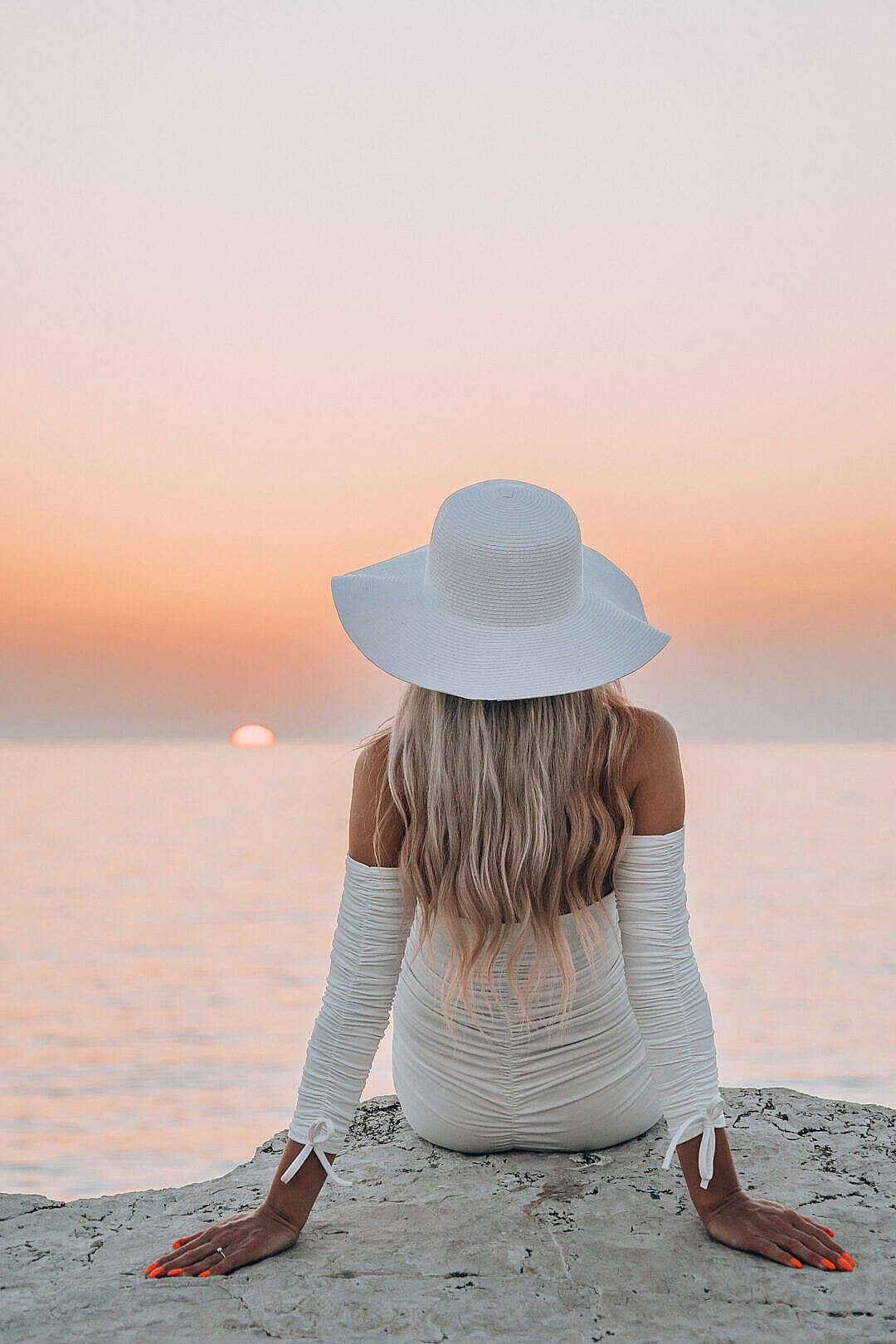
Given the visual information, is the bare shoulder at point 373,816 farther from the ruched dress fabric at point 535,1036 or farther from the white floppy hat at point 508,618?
the white floppy hat at point 508,618

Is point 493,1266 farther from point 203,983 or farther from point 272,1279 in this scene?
point 203,983

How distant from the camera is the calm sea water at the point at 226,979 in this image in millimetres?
4738

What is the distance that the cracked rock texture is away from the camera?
5.68 feet

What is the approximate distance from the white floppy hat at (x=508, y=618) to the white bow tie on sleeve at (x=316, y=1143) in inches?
32.6

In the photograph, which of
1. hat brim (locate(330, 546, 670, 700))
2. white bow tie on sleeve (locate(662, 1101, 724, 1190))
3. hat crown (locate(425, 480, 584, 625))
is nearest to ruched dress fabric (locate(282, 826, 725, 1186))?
white bow tie on sleeve (locate(662, 1101, 724, 1190))

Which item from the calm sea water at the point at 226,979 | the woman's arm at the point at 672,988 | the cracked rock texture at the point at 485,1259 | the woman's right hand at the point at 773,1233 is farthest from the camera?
the calm sea water at the point at 226,979

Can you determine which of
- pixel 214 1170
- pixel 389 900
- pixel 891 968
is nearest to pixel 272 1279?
pixel 389 900

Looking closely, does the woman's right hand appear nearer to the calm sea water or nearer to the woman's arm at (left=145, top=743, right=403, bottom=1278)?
the woman's arm at (left=145, top=743, right=403, bottom=1278)

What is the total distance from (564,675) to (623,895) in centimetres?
48

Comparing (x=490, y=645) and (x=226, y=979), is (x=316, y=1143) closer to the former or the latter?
Result: (x=490, y=645)

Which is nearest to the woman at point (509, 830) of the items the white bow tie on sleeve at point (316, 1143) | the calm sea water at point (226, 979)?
the white bow tie on sleeve at point (316, 1143)

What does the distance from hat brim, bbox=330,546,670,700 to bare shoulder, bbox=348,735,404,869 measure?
0.21 m

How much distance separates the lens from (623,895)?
2.10 meters

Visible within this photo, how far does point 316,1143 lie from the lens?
2.01 m
